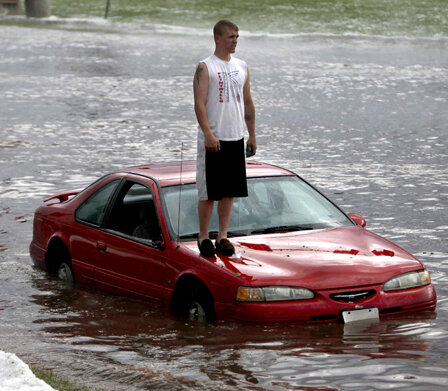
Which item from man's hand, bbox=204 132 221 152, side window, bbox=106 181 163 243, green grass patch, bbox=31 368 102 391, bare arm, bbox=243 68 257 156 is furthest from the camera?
side window, bbox=106 181 163 243

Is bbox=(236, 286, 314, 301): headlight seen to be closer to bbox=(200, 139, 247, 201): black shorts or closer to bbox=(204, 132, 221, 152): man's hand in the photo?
bbox=(200, 139, 247, 201): black shorts

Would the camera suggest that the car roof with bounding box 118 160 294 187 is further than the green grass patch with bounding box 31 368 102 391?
Yes

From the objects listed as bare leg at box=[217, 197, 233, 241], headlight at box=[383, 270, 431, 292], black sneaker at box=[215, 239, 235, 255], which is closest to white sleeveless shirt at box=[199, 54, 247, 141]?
bare leg at box=[217, 197, 233, 241]

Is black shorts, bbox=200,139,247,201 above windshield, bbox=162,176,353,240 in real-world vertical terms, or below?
above

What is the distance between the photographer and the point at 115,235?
31.0ft

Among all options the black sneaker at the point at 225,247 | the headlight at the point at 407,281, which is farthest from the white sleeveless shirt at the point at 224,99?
the headlight at the point at 407,281

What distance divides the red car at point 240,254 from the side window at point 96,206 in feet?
0.04

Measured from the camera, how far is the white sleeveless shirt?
8383 millimetres

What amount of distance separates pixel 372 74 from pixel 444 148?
607 inches

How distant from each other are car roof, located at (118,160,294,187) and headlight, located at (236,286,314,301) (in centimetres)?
179

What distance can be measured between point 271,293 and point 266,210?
1.47 m

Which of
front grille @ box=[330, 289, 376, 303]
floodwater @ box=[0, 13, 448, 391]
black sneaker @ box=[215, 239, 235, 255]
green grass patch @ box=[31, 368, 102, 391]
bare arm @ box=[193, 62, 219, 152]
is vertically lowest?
floodwater @ box=[0, 13, 448, 391]

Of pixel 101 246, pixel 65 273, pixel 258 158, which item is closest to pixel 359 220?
pixel 101 246

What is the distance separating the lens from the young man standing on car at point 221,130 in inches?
328
